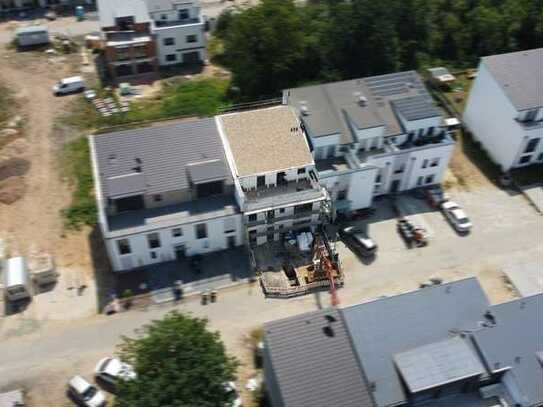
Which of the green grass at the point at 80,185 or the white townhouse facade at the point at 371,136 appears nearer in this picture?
the white townhouse facade at the point at 371,136

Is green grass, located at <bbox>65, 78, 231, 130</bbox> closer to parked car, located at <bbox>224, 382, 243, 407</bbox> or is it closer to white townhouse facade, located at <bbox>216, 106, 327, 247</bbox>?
white townhouse facade, located at <bbox>216, 106, 327, 247</bbox>

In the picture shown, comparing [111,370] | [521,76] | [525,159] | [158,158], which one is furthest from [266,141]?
[525,159]

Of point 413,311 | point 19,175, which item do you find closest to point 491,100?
point 413,311

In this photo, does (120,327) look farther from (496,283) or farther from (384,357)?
(496,283)

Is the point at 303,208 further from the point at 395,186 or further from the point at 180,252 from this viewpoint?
the point at 395,186

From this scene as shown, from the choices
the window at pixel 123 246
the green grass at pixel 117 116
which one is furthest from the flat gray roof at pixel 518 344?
the green grass at pixel 117 116

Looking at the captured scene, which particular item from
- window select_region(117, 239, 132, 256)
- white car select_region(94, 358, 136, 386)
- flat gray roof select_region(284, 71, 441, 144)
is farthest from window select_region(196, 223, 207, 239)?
flat gray roof select_region(284, 71, 441, 144)

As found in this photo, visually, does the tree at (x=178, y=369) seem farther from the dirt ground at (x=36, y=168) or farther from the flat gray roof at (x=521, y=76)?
the flat gray roof at (x=521, y=76)
